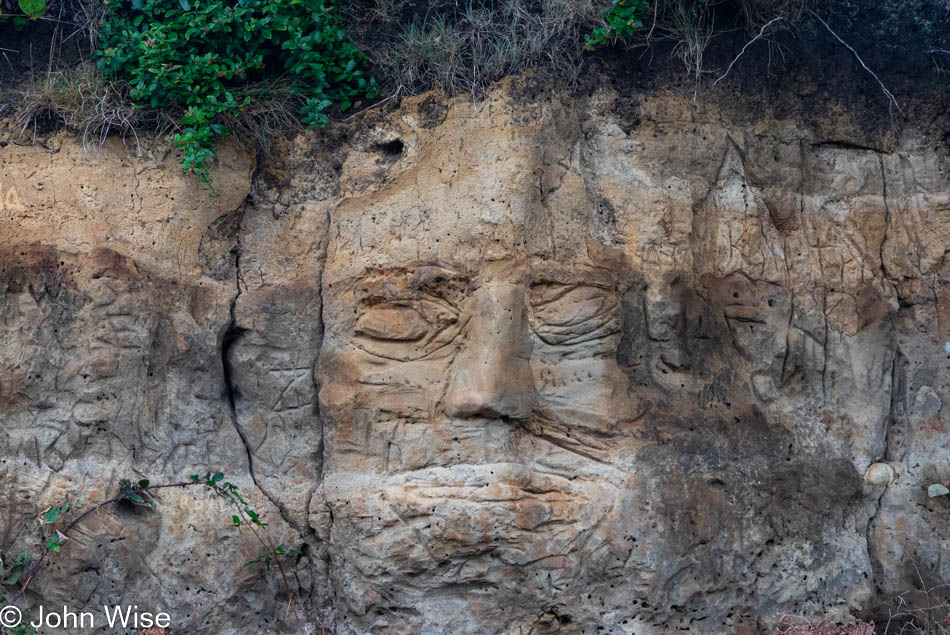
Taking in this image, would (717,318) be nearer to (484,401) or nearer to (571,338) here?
(571,338)

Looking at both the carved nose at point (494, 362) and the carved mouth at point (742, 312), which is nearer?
the carved nose at point (494, 362)

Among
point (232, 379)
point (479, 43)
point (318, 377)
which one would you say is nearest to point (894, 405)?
point (479, 43)

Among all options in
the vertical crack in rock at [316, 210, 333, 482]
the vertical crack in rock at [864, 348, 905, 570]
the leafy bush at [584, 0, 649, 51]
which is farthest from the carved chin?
the leafy bush at [584, 0, 649, 51]

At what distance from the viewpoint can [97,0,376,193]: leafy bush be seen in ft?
17.7

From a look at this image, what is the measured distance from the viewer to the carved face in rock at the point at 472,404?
5.18 meters

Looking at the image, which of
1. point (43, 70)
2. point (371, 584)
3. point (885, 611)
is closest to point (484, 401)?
point (371, 584)

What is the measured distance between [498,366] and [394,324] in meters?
0.56

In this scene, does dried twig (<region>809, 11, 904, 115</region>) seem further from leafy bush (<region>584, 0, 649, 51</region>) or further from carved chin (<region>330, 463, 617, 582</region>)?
carved chin (<region>330, 463, 617, 582</region>)

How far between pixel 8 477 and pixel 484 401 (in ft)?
7.39

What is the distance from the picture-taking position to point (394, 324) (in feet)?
17.6

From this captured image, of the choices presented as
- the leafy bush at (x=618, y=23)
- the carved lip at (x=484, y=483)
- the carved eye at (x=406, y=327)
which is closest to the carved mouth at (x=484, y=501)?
the carved lip at (x=484, y=483)

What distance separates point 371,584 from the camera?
5262mm

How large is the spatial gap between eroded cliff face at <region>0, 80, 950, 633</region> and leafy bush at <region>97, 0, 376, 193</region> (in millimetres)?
227

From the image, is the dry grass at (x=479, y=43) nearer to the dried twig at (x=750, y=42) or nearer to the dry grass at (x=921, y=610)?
the dried twig at (x=750, y=42)
